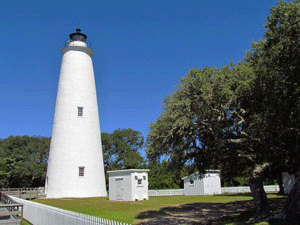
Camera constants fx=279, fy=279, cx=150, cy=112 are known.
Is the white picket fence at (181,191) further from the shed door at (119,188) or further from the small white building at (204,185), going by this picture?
the shed door at (119,188)

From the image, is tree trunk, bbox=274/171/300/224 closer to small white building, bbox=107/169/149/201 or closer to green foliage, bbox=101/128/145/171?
small white building, bbox=107/169/149/201

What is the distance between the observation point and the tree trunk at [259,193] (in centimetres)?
1058

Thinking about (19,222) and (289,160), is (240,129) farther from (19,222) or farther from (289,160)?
(19,222)

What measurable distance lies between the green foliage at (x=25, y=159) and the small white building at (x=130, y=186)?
1583cm

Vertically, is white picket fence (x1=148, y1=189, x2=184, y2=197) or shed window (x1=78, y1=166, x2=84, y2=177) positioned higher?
shed window (x1=78, y1=166, x2=84, y2=177)

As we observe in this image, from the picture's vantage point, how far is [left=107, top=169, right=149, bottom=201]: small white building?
22.0 meters

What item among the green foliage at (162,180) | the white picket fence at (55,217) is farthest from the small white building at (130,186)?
the green foliage at (162,180)

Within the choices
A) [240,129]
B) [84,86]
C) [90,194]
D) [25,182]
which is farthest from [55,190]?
[240,129]

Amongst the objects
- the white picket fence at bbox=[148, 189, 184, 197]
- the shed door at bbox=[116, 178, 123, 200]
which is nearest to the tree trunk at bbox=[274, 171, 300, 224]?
the shed door at bbox=[116, 178, 123, 200]

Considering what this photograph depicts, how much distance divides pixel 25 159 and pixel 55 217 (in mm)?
32567

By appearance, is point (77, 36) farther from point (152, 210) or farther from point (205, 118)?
point (205, 118)

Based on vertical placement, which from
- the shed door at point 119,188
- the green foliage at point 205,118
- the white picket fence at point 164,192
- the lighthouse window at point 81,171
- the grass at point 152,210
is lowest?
the white picket fence at point 164,192

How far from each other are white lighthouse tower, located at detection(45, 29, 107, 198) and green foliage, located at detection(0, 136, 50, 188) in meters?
9.61

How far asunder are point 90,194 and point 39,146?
709 inches
